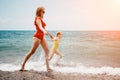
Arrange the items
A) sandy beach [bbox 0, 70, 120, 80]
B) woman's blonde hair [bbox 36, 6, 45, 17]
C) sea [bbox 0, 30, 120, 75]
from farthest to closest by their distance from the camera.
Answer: sea [bbox 0, 30, 120, 75] < woman's blonde hair [bbox 36, 6, 45, 17] < sandy beach [bbox 0, 70, 120, 80]

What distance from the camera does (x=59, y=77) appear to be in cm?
691

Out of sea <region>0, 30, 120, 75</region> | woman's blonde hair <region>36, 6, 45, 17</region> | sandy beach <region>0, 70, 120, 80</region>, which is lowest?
sea <region>0, 30, 120, 75</region>

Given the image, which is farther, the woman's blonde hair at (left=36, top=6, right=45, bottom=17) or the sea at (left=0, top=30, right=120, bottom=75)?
the sea at (left=0, top=30, right=120, bottom=75)

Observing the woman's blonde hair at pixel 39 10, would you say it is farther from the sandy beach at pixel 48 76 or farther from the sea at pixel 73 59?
the sea at pixel 73 59

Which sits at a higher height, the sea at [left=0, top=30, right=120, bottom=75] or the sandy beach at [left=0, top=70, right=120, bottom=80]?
the sandy beach at [left=0, top=70, right=120, bottom=80]

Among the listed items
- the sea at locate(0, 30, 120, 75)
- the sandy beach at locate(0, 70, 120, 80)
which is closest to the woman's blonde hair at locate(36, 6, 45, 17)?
the sandy beach at locate(0, 70, 120, 80)

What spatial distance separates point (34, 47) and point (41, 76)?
914mm

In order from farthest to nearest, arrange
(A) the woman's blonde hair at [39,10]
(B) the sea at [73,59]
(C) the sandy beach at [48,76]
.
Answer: (B) the sea at [73,59]
(A) the woman's blonde hair at [39,10]
(C) the sandy beach at [48,76]

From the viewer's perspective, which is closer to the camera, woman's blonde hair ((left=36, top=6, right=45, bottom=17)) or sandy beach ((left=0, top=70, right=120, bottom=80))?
sandy beach ((left=0, top=70, right=120, bottom=80))

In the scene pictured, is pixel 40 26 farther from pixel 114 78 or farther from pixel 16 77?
pixel 114 78

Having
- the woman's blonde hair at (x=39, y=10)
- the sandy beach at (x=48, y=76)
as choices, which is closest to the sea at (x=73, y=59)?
the sandy beach at (x=48, y=76)

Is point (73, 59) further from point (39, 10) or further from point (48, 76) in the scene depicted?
point (39, 10)

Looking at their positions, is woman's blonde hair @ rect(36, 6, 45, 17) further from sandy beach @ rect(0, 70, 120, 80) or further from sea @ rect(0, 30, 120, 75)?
sea @ rect(0, 30, 120, 75)

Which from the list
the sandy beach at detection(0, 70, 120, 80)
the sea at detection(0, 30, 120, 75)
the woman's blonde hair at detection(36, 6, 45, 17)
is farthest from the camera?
the sea at detection(0, 30, 120, 75)
